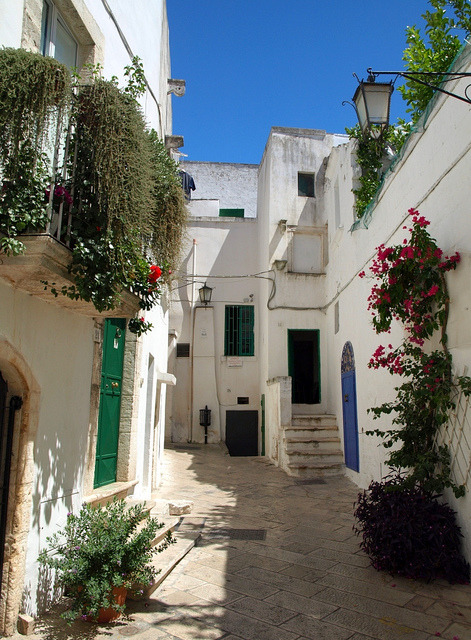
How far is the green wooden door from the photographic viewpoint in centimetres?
583

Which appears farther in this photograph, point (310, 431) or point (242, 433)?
point (242, 433)

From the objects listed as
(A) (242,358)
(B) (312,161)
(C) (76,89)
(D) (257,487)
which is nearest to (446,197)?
(C) (76,89)

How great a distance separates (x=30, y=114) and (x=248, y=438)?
1317 centimetres

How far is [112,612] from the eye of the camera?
371 cm

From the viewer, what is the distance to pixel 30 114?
3201mm

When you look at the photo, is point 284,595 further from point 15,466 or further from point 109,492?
point 15,466

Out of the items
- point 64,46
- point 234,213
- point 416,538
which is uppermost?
point 234,213

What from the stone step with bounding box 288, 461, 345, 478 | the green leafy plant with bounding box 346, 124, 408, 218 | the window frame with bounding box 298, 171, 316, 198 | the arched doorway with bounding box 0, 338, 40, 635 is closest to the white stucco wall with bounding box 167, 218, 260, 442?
the window frame with bounding box 298, 171, 316, 198

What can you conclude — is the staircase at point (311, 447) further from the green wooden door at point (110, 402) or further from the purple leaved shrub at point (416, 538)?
the purple leaved shrub at point (416, 538)

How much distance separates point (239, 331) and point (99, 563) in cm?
1240

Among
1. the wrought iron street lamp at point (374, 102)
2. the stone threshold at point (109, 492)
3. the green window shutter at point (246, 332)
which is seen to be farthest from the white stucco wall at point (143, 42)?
the green window shutter at point (246, 332)

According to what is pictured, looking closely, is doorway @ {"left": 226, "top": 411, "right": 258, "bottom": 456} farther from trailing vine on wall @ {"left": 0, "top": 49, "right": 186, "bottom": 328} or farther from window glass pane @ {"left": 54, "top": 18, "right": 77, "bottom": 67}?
window glass pane @ {"left": 54, "top": 18, "right": 77, "bottom": 67}

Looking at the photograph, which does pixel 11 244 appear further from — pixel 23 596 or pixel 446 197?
pixel 446 197

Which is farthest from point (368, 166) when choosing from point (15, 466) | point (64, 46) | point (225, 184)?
point (225, 184)
